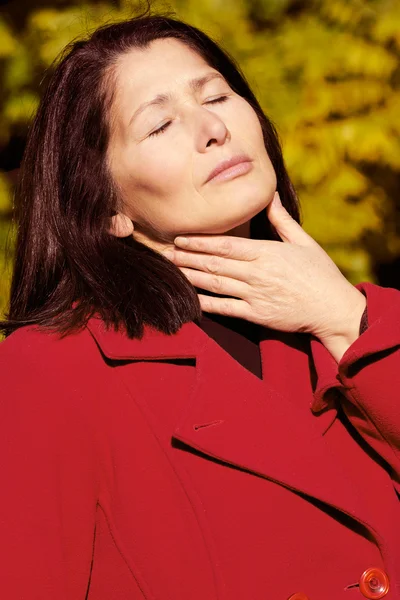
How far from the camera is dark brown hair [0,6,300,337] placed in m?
2.15

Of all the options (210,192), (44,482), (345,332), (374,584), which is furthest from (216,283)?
(374,584)

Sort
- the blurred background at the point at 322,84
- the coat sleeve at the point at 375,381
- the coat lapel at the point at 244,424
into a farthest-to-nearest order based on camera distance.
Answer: the blurred background at the point at 322,84 → the coat sleeve at the point at 375,381 → the coat lapel at the point at 244,424

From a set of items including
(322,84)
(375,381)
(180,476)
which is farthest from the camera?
(322,84)

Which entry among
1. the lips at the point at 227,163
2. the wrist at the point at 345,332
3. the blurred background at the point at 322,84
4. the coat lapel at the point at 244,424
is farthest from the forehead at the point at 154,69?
the blurred background at the point at 322,84

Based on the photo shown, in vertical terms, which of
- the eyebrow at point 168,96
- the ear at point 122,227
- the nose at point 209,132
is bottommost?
the ear at point 122,227

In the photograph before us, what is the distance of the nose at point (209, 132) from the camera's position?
2119mm

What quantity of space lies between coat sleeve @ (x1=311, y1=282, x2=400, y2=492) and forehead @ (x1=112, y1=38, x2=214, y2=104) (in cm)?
81

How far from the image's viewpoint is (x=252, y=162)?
219 centimetres

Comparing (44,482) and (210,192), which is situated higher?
(210,192)

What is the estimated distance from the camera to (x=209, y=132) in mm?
2119

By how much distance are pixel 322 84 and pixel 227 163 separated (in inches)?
78.9

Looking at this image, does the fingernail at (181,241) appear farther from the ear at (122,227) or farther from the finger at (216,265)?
the ear at (122,227)

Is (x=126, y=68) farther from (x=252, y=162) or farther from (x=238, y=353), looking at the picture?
(x=238, y=353)

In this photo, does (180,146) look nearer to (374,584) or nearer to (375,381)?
(375,381)
